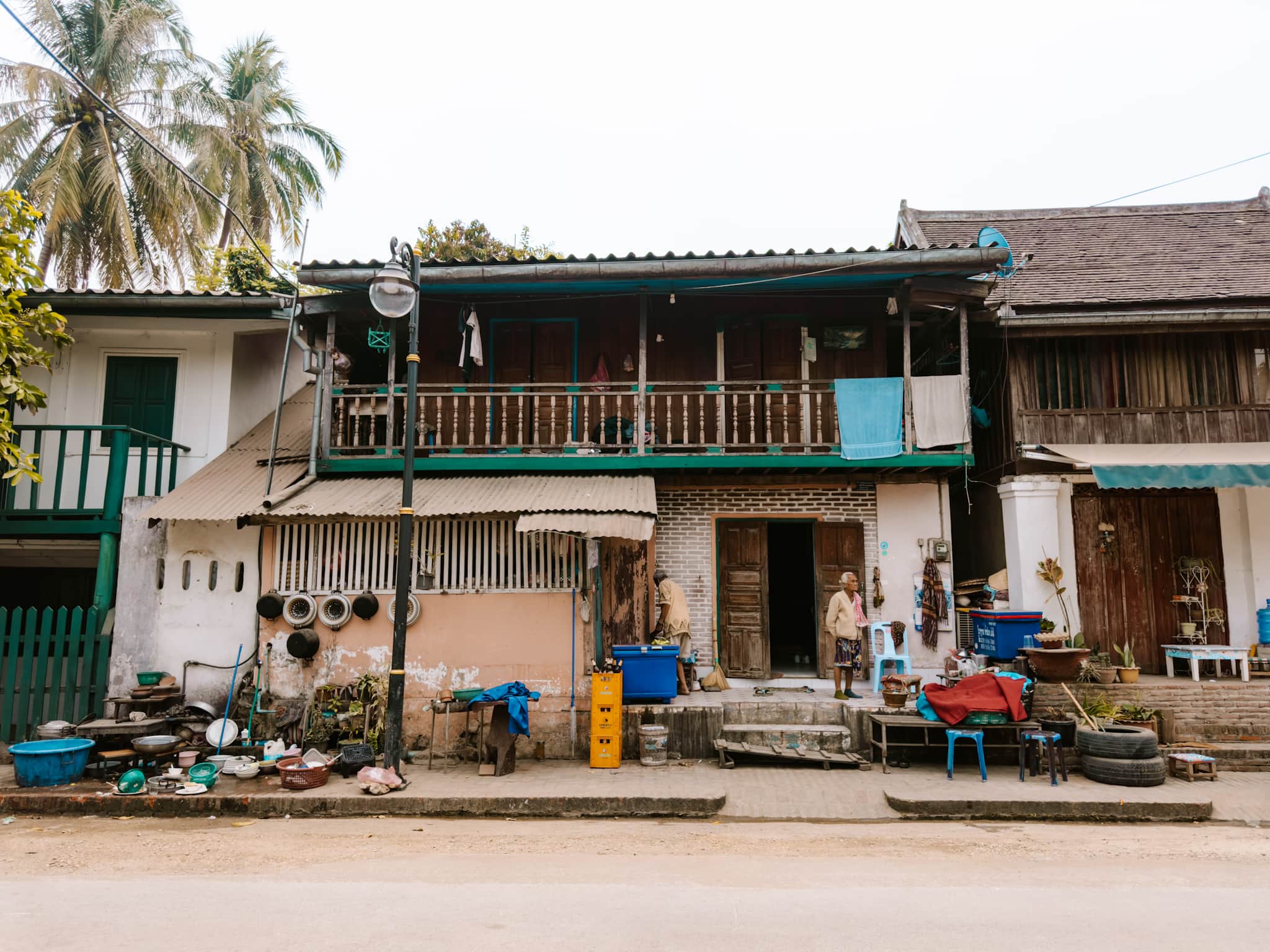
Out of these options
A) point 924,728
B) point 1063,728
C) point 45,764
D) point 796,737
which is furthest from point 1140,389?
point 45,764

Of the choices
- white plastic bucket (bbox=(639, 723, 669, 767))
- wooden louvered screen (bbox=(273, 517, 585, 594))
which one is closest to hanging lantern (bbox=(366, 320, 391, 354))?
wooden louvered screen (bbox=(273, 517, 585, 594))

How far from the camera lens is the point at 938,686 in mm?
8734

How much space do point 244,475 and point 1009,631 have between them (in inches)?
411

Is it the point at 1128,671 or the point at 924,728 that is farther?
the point at 1128,671

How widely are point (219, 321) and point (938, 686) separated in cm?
1100

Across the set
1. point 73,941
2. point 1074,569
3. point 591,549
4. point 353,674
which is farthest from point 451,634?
point 1074,569

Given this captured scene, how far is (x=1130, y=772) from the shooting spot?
8.01 meters

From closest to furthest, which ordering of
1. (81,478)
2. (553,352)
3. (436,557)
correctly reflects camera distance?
(436,557) → (81,478) → (553,352)

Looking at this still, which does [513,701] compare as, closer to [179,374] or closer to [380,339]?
[380,339]

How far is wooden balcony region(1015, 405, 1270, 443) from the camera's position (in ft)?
37.4

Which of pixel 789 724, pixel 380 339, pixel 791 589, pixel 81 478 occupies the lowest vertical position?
pixel 789 724

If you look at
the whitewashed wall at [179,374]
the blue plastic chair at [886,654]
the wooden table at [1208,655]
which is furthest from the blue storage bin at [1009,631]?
the whitewashed wall at [179,374]

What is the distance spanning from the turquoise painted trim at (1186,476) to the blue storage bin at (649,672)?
5.87 meters

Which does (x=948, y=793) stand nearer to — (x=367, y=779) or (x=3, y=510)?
(x=367, y=779)
